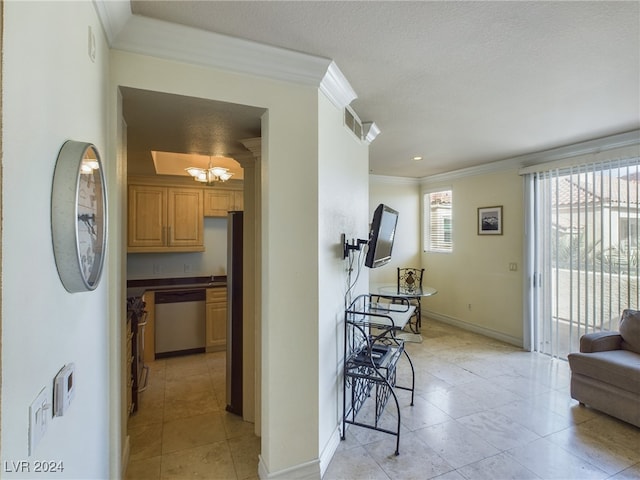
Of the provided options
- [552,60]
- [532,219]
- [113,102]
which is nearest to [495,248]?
[532,219]

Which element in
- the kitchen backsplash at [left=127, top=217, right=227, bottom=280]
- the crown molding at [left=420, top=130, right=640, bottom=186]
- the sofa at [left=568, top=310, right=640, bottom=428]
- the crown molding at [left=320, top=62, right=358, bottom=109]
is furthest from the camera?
the kitchen backsplash at [left=127, top=217, right=227, bottom=280]

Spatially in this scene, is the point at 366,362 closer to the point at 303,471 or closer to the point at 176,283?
the point at 303,471

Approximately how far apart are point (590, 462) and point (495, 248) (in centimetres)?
309

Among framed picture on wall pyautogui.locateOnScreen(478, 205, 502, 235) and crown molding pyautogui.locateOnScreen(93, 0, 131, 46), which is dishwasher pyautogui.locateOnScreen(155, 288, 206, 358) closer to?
crown molding pyautogui.locateOnScreen(93, 0, 131, 46)

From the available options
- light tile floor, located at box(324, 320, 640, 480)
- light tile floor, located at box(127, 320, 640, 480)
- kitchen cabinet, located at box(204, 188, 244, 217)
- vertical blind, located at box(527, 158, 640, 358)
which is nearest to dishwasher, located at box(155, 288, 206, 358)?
light tile floor, located at box(127, 320, 640, 480)

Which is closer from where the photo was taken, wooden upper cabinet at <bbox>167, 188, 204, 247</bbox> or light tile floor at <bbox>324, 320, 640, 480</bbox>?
light tile floor at <bbox>324, 320, 640, 480</bbox>

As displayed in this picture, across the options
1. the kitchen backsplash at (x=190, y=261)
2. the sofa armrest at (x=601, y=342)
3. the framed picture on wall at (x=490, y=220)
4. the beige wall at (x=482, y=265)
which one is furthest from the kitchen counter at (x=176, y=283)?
the sofa armrest at (x=601, y=342)

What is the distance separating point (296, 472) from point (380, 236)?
67.3 inches

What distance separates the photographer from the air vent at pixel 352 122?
8.42 ft

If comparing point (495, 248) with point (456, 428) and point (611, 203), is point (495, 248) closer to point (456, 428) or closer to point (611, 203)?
point (611, 203)

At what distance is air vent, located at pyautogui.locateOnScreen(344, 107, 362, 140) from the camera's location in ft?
8.42

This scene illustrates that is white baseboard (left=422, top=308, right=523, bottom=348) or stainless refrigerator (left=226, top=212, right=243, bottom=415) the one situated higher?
stainless refrigerator (left=226, top=212, right=243, bottom=415)

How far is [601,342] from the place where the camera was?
119 inches

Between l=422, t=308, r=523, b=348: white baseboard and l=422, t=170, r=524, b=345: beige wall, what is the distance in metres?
0.01
